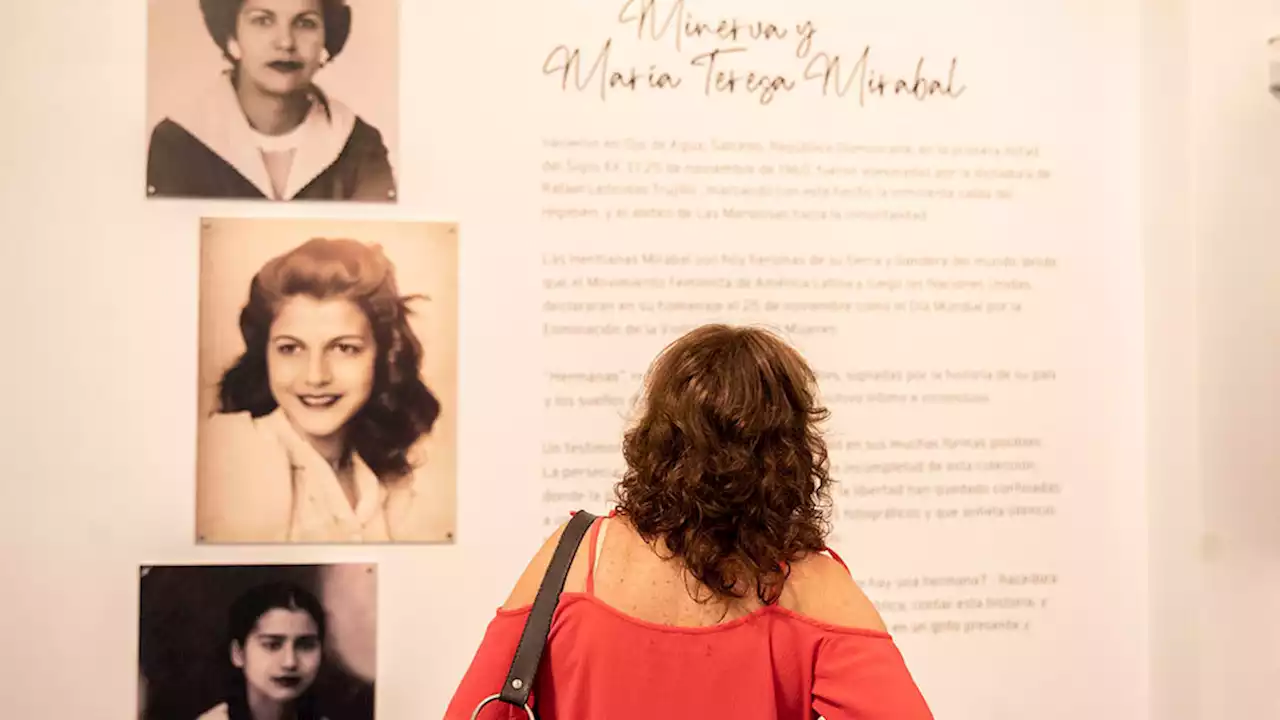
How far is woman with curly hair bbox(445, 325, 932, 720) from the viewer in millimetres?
1144

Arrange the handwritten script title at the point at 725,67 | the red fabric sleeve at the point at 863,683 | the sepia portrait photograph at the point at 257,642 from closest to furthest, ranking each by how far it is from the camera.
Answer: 1. the red fabric sleeve at the point at 863,683
2. the sepia portrait photograph at the point at 257,642
3. the handwritten script title at the point at 725,67

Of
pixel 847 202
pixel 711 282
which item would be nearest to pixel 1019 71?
pixel 847 202

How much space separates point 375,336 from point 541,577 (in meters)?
0.82

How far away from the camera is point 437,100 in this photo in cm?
186

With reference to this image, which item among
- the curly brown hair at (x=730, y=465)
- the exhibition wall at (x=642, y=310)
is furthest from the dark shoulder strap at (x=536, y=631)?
the exhibition wall at (x=642, y=310)

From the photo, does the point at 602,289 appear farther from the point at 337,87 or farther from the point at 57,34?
the point at 57,34

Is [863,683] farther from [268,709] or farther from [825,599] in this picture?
[268,709]

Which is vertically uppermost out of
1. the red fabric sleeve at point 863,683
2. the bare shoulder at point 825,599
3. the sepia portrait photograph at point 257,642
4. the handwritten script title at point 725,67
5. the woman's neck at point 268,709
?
the handwritten script title at point 725,67

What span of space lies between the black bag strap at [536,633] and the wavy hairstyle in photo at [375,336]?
29.3 inches

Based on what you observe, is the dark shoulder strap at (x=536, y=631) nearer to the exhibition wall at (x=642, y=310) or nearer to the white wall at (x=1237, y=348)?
the exhibition wall at (x=642, y=310)

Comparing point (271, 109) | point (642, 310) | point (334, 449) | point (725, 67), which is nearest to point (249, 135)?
point (271, 109)

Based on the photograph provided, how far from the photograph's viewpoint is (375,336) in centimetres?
184

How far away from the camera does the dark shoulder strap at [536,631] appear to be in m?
1.13

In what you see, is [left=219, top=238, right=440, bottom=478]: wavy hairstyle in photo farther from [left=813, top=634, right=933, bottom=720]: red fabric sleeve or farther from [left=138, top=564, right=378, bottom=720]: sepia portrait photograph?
[left=813, top=634, right=933, bottom=720]: red fabric sleeve
